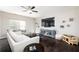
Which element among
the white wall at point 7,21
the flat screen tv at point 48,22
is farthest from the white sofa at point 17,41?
the flat screen tv at point 48,22

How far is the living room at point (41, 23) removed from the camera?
1367 mm

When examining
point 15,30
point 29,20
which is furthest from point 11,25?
point 29,20

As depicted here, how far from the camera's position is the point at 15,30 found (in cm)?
147

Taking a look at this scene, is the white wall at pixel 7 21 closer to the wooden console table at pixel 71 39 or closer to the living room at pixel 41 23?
the living room at pixel 41 23

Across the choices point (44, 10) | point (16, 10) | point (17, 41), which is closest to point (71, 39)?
point (44, 10)

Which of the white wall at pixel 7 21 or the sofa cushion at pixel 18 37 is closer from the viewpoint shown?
the white wall at pixel 7 21

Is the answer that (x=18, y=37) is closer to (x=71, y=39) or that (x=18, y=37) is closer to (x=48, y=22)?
(x=48, y=22)

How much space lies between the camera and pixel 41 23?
1626mm

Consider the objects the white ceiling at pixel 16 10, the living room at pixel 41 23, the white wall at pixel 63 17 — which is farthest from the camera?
the white wall at pixel 63 17

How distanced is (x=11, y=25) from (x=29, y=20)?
393 mm

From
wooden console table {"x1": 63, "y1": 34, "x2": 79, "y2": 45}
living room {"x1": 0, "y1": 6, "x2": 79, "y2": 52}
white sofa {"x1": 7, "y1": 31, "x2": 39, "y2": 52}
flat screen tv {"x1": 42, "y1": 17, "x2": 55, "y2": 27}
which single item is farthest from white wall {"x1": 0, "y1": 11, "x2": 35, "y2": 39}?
wooden console table {"x1": 63, "y1": 34, "x2": 79, "y2": 45}

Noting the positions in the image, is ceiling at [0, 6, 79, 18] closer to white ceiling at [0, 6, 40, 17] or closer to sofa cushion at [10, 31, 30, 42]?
white ceiling at [0, 6, 40, 17]

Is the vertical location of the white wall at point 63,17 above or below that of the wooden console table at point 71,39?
above
